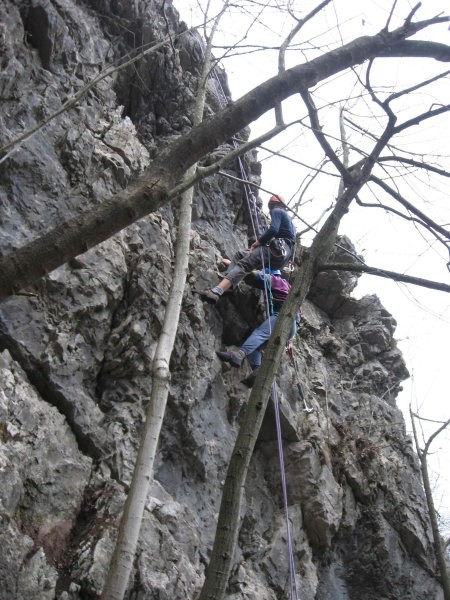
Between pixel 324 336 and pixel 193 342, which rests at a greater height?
pixel 324 336

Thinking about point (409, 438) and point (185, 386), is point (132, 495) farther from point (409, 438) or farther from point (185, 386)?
point (409, 438)

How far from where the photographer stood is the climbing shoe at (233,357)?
21.5 feet

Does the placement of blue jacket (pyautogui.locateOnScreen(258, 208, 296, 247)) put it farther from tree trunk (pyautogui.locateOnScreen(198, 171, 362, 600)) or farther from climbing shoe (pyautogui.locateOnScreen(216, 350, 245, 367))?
tree trunk (pyautogui.locateOnScreen(198, 171, 362, 600))

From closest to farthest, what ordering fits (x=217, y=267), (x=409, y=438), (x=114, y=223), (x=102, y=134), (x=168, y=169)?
1. (x=114, y=223)
2. (x=168, y=169)
3. (x=102, y=134)
4. (x=217, y=267)
5. (x=409, y=438)

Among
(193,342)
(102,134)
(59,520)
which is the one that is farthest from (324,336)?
(59,520)

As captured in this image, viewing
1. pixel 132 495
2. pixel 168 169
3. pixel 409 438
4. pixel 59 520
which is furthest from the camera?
pixel 409 438

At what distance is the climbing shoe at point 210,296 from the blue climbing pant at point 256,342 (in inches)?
26.7

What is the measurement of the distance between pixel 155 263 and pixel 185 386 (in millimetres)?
1454

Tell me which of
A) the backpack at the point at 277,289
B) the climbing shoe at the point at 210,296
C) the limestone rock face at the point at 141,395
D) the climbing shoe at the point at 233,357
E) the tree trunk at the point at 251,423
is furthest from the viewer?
the backpack at the point at 277,289

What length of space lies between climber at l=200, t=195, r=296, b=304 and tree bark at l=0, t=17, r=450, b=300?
4.43 metres

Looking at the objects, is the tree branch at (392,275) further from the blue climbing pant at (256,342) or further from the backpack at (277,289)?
the backpack at (277,289)

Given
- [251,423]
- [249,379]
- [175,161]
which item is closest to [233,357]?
[249,379]

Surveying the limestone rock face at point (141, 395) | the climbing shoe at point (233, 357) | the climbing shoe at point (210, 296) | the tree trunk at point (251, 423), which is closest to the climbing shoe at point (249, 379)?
the limestone rock face at point (141, 395)

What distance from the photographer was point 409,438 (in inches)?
386
